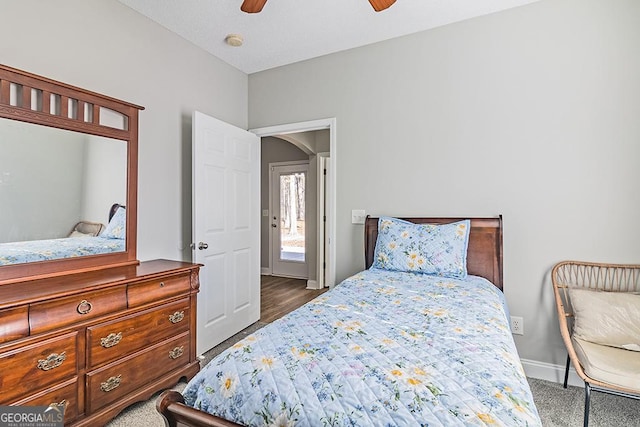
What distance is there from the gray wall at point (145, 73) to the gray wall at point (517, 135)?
52.7 inches

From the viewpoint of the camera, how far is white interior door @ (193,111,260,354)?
2.74 metres

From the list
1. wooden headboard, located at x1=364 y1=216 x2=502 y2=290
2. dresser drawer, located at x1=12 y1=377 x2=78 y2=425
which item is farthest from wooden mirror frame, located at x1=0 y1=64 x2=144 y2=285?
wooden headboard, located at x1=364 y1=216 x2=502 y2=290

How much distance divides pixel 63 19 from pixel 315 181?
363 cm

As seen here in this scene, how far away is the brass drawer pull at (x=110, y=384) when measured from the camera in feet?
5.73

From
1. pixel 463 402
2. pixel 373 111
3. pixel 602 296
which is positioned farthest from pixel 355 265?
pixel 463 402

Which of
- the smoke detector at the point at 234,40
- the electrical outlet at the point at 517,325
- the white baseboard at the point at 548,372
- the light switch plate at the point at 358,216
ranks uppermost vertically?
the smoke detector at the point at 234,40

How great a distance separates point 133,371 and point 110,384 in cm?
14

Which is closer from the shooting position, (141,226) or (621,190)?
(621,190)

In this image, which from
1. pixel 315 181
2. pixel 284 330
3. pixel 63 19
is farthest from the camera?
pixel 315 181

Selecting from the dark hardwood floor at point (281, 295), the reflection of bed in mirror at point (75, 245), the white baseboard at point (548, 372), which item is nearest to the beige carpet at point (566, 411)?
the white baseboard at point (548, 372)

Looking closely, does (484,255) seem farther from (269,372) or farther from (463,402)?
(269,372)

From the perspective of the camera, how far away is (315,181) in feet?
17.2

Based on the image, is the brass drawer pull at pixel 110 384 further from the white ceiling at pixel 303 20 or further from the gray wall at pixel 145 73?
the white ceiling at pixel 303 20

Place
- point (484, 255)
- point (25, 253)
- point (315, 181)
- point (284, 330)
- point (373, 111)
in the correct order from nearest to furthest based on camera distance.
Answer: point (284, 330), point (25, 253), point (484, 255), point (373, 111), point (315, 181)
